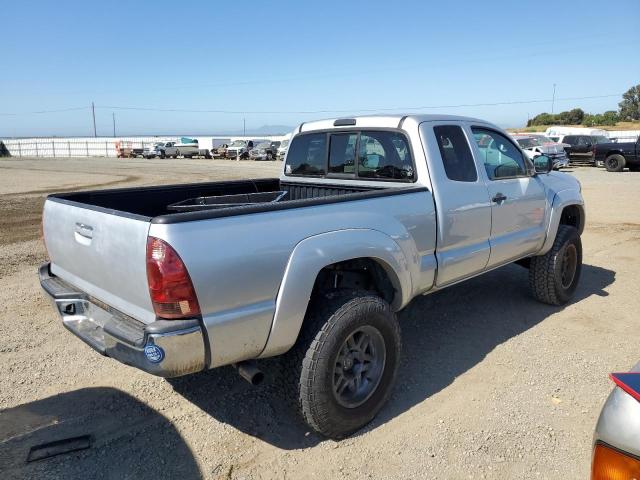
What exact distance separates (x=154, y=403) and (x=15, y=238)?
692cm

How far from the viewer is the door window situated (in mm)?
4402

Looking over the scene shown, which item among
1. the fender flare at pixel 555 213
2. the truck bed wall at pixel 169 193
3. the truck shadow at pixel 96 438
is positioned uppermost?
the truck bed wall at pixel 169 193

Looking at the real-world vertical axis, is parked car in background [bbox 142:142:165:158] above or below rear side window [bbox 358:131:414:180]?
below

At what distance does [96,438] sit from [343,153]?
2860mm

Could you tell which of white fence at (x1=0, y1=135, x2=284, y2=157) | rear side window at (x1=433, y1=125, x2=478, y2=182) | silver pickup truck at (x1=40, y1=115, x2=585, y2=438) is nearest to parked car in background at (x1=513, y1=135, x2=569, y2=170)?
silver pickup truck at (x1=40, y1=115, x2=585, y2=438)

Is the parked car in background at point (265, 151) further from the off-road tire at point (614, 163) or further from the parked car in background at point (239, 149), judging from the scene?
the off-road tire at point (614, 163)

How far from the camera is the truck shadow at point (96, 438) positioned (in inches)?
109

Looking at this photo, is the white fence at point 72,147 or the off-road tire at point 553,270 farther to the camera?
the white fence at point 72,147

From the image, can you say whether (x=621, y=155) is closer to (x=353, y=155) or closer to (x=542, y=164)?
(x=542, y=164)

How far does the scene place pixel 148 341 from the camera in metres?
2.43

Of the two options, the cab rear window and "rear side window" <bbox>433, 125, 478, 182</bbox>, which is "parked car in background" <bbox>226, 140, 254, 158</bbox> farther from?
"rear side window" <bbox>433, 125, 478, 182</bbox>

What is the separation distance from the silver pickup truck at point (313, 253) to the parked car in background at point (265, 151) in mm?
34444

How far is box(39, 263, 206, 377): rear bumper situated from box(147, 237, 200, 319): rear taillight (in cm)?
6

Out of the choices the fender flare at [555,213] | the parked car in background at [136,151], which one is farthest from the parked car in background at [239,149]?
the fender flare at [555,213]
